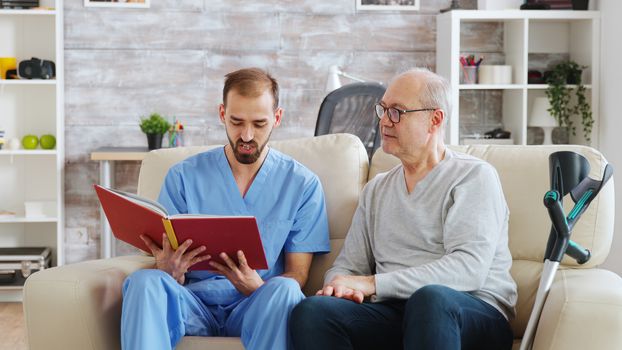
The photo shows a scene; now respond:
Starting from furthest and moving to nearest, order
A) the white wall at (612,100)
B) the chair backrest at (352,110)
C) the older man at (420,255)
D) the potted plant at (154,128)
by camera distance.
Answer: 1. the potted plant at (154,128)
2. the white wall at (612,100)
3. the chair backrest at (352,110)
4. the older man at (420,255)

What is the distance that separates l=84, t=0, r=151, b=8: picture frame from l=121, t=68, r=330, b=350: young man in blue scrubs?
2582 millimetres

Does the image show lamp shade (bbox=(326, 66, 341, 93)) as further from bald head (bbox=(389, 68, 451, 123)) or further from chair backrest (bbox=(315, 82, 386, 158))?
bald head (bbox=(389, 68, 451, 123))

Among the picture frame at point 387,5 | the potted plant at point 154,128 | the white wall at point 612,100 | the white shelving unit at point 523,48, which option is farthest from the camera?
the picture frame at point 387,5

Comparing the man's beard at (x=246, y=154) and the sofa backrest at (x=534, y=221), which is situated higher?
the man's beard at (x=246, y=154)

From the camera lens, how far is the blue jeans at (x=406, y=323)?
209cm

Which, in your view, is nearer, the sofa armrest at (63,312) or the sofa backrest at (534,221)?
the sofa armrest at (63,312)

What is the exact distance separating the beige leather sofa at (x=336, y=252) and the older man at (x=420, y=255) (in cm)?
17

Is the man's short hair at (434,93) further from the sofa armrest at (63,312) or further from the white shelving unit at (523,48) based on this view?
the white shelving unit at (523,48)

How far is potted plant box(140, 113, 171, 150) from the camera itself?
486cm

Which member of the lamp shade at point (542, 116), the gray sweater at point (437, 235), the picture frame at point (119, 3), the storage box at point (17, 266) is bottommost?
the storage box at point (17, 266)

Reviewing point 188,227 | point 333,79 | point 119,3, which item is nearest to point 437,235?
point 188,227

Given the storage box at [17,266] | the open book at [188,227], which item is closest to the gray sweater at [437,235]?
the open book at [188,227]

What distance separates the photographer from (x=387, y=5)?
5.21 m

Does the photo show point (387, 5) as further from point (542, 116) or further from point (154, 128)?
point (154, 128)
